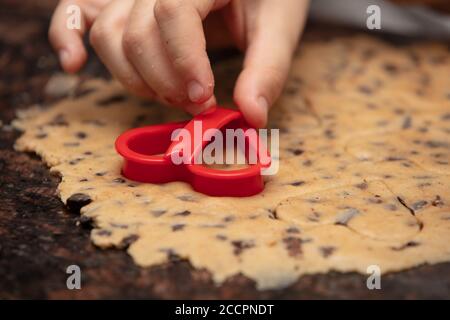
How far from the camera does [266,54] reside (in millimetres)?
1229

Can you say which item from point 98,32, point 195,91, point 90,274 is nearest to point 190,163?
point 195,91

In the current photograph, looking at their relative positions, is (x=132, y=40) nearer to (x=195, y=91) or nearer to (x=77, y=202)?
(x=195, y=91)

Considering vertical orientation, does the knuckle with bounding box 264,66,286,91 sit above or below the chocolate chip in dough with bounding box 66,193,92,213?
above

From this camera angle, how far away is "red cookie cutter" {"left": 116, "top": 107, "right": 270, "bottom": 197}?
3.38 ft

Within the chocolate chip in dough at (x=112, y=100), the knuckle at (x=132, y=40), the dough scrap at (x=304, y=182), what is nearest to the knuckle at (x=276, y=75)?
the dough scrap at (x=304, y=182)

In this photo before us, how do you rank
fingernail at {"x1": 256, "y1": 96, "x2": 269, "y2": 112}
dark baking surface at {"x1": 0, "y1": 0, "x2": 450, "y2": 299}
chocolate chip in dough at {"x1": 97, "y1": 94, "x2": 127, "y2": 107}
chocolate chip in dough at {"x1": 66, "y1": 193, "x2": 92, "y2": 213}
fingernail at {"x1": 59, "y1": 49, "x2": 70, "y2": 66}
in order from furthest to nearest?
chocolate chip in dough at {"x1": 97, "y1": 94, "x2": 127, "y2": 107} → fingernail at {"x1": 59, "y1": 49, "x2": 70, "y2": 66} → fingernail at {"x1": 256, "y1": 96, "x2": 269, "y2": 112} → chocolate chip in dough at {"x1": 66, "y1": 193, "x2": 92, "y2": 213} → dark baking surface at {"x1": 0, "y1": 0, "x2": 450, "y2": 299}

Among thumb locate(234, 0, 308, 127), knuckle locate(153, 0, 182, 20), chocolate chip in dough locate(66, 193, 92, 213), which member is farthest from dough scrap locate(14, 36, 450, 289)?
knuckle locate(153, 0, 182, 20)

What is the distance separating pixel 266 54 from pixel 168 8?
232 mm

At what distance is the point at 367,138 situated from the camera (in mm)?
1275

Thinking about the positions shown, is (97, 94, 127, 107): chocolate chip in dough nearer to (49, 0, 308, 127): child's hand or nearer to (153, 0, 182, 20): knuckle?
(49, 0, 308, 127): child's hand

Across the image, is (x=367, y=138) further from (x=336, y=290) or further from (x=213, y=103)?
(x=336, y=290)

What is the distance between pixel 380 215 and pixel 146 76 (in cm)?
51

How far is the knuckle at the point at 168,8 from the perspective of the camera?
3.59 ft
